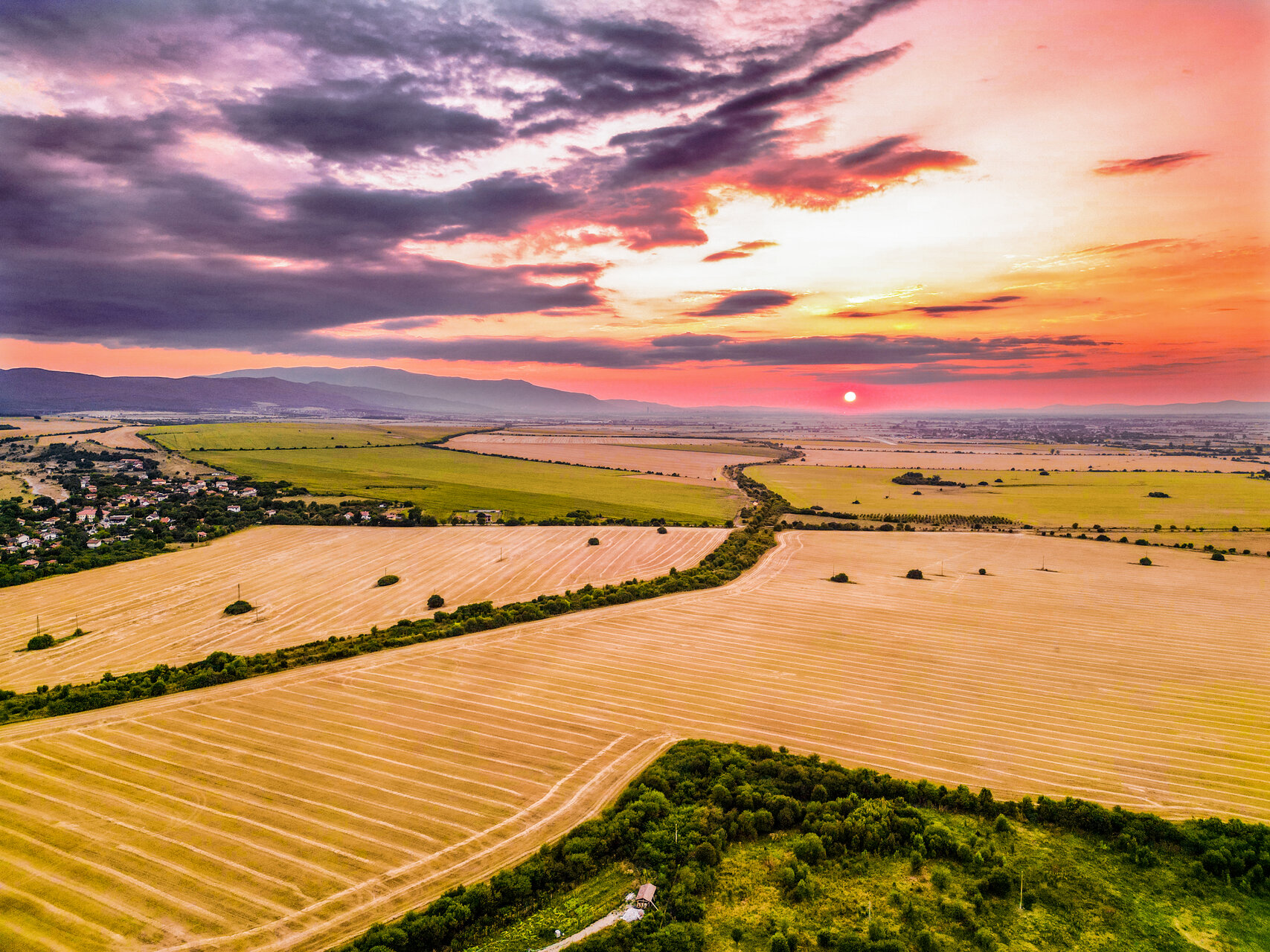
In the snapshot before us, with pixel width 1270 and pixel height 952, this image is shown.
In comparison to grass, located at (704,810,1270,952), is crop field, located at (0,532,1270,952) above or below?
above

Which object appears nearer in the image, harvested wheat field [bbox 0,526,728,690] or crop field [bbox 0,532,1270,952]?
crop field [bbox 0,532,1270,952]

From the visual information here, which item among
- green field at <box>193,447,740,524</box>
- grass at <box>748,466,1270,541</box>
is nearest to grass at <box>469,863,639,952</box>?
green field at <box>193,447,740,524</box>

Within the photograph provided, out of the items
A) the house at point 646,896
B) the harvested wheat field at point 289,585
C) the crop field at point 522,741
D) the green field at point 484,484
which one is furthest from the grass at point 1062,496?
the house at point 646,896

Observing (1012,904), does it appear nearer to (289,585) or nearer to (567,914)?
(567,914)

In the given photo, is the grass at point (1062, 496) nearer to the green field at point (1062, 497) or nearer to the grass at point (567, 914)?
the green field at point (1062, 497)

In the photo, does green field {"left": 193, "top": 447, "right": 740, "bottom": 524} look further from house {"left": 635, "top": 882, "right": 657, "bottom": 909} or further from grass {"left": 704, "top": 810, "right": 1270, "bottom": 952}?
house {"left": 635, "top": 882, "right": 657, "bottom": 909}

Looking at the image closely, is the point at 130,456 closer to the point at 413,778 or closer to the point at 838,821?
the point at 413,778

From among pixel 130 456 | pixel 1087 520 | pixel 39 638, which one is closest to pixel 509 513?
pixel 39 638
